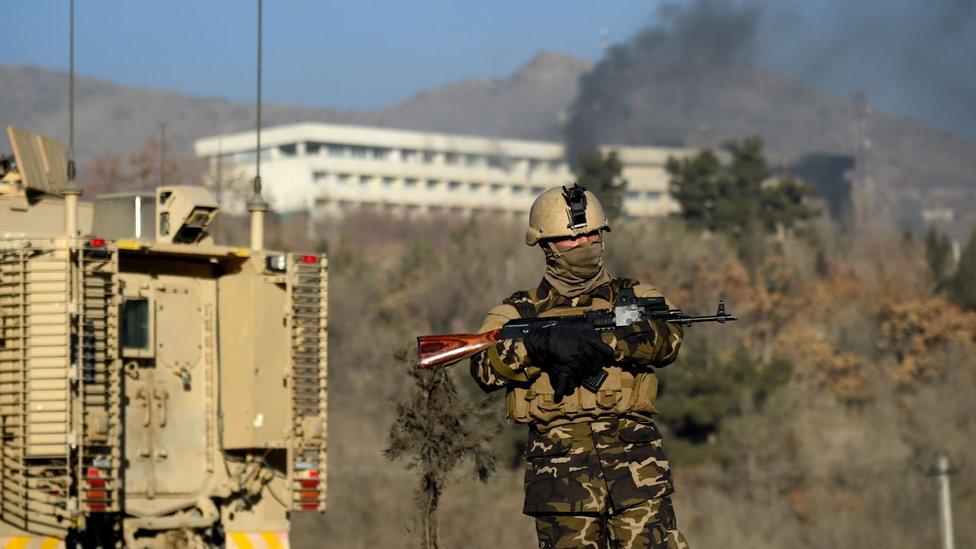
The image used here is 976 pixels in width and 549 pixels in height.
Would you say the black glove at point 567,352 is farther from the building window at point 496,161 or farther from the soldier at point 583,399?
the building window at point 496,161

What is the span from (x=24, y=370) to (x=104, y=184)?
158 ft

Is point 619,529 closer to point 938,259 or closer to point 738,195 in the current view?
point 938,259

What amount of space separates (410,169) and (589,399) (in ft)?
271

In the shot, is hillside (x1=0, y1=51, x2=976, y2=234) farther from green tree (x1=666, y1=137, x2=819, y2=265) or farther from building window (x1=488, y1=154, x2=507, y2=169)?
green tree (x1=666, y1=137, x2=819, y2=265)

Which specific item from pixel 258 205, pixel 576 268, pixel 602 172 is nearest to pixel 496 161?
pixel 602 172

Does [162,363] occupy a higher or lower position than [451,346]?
higher

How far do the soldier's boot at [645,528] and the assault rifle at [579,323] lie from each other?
55cm

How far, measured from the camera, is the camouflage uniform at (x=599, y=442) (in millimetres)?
7648

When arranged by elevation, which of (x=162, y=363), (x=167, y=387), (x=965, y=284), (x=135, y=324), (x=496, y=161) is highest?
(x=496, y=161)

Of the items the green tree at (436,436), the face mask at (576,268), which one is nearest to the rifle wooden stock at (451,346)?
the face mask at (576,268)

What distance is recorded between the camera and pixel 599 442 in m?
7.80

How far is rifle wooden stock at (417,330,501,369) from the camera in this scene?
308 inches

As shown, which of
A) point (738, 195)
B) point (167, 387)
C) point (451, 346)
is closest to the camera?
point (451, 346)

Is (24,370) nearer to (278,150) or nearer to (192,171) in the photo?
(192,171)
